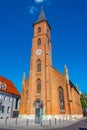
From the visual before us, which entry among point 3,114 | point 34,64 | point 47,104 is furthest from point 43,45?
point 3,114

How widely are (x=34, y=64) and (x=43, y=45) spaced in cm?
577

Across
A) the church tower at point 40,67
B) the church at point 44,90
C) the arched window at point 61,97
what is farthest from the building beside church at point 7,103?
the arched window at point 61,97

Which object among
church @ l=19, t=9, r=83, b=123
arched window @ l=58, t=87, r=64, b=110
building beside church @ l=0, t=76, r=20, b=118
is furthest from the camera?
building beside church @ l=0, t=76, r=20, b=118

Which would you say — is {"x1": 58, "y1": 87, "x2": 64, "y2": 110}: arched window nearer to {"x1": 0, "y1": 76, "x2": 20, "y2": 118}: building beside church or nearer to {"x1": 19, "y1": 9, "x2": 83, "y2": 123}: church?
{"x1": 19, "y1": 9, "x2": 83, "y2": 123}: church

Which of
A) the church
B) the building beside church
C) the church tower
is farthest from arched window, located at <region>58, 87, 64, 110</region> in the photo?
the building beside church

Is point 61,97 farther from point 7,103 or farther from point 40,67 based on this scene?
point 7,103

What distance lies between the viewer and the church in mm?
29819

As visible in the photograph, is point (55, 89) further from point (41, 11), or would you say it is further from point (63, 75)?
point (41, 11)

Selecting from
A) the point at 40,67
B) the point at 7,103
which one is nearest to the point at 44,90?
the point at 40,67

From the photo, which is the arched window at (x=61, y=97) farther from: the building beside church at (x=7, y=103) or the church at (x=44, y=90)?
the building beside church at (x=7, y=103)

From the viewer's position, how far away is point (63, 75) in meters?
35.0

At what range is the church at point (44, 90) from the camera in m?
29.8

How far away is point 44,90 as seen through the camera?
1221 inches

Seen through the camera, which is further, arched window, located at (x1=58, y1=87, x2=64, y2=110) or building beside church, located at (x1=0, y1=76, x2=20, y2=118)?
building beside church, located at (x1=0, y1=76, x2=20, y2=118)
